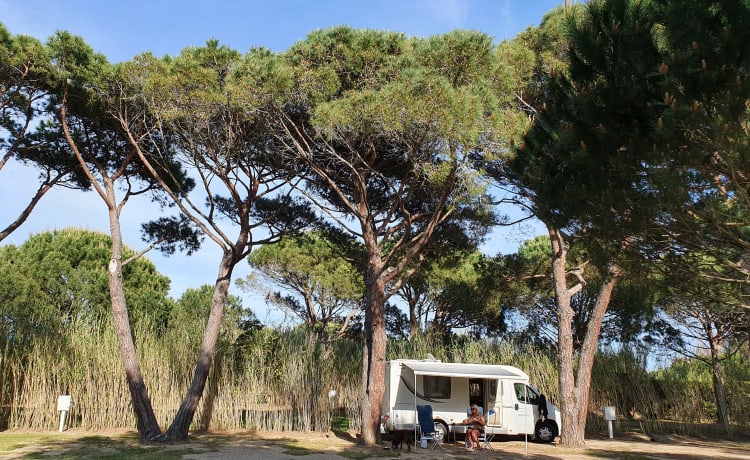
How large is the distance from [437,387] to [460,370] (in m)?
0.84

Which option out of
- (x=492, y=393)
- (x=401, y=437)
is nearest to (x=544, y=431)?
(x=492, y=393)

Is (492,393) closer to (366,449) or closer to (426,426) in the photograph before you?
(426,426)

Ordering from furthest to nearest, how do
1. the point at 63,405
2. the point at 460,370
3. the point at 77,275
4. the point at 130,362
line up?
the point at 77,275 → the point at 460,370 → the point at 63,405 → the point at 130,362

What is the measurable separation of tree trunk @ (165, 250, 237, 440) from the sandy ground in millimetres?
358

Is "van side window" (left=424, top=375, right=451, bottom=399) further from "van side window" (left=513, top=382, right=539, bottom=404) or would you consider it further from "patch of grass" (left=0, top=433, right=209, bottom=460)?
"patch of grass" (left=0, top=433, right=209, bottom=460)

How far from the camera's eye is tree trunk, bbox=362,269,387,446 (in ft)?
28.5

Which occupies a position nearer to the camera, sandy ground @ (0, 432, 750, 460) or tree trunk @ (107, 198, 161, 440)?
sandy ground @ (0, 432, 750, 460)

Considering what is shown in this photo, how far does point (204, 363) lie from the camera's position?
8898 mm

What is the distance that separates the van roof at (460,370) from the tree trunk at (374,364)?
25.9 inches

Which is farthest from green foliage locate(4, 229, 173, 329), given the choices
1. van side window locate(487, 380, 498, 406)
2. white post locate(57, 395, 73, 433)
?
van side window locate(487, 380, 498, 406)

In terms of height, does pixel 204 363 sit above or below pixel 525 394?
above

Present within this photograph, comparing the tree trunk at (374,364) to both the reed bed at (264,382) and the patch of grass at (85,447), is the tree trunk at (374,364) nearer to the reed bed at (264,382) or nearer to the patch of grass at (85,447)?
the reed bed at (264,382)

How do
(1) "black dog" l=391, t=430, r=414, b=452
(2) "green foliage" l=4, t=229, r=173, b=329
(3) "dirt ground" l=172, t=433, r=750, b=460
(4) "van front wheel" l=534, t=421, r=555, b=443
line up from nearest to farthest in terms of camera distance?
(3) "dirt ground" l=172, t=433, r=750, b=460 < (1) "black dog" l=391, t=430, r=414, b=452 < (4) "van front wheel" l=534, t=421, r=555, b=443 < (2) "green foliage" l=4, t=229, r=173, b=329

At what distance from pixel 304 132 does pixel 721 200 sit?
6.65 meters
